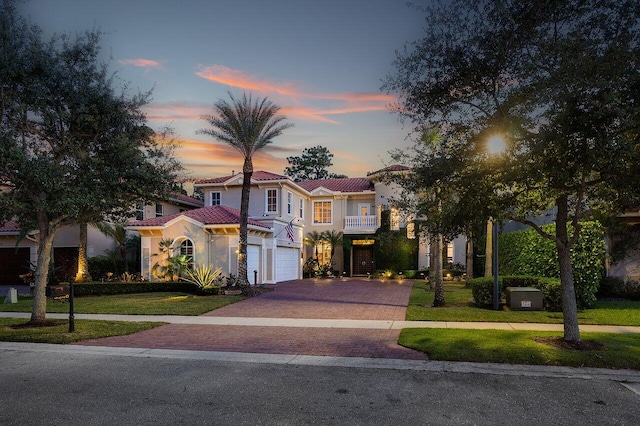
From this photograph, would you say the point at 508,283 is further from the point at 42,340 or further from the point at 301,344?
the point at 42,340

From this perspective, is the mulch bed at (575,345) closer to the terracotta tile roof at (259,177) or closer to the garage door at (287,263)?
the garage door at (287,263)

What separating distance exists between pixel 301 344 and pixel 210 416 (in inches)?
172

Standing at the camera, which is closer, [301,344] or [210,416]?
[210,416]

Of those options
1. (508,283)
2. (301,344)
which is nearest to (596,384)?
(301,344)

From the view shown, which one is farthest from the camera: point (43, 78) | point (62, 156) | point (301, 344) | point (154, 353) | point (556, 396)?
point (62, 156)

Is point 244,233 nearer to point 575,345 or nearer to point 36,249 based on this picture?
point 575,345

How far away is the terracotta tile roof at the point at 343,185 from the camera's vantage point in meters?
35.6

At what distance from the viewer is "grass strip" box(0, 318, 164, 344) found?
10148mm

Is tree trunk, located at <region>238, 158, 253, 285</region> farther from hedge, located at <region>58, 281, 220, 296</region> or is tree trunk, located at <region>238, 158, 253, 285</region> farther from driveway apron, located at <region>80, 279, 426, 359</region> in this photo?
driveway apron, located at <region>80, 279, 426, 359</region>

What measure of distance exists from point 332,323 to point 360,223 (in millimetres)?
22497

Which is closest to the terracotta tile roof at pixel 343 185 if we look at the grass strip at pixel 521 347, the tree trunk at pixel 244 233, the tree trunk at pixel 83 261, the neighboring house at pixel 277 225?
the neighboring house at pixel 277 225

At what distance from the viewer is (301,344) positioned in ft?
31.2

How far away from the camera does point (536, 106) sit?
8.05 meters

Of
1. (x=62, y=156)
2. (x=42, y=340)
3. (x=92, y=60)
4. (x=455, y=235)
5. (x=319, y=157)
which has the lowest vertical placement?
(x=42, y=340)
